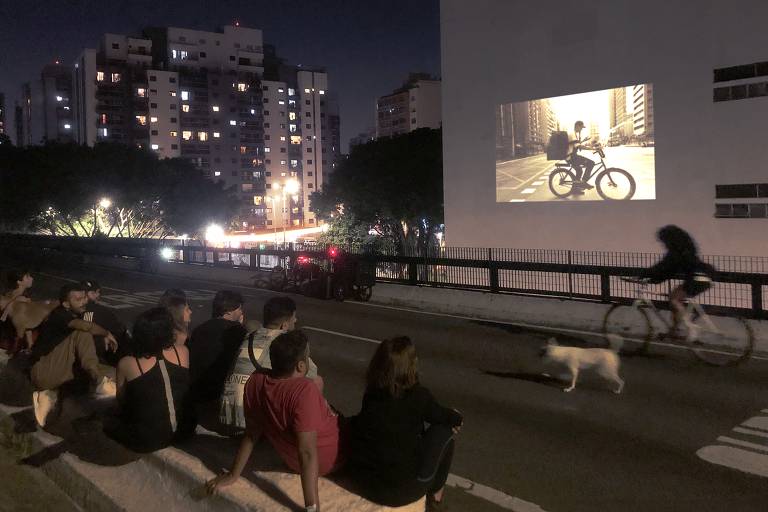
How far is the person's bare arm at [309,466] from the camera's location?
408cm

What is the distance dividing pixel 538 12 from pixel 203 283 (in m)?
18.2

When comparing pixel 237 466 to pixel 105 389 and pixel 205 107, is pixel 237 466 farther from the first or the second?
pixel 205 107

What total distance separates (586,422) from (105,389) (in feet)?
16.0

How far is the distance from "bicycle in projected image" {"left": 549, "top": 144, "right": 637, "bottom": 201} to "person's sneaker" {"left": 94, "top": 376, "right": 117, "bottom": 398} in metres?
23.6

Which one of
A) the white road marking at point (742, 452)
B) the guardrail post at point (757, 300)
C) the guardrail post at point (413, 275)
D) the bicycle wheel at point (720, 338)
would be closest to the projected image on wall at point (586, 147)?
the guardrail post at point (413, 275)

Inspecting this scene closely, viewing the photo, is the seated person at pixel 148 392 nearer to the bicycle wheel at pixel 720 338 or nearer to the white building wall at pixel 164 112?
the bicycle wheel at pixel 720 338

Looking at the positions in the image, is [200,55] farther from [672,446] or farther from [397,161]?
[672,446]

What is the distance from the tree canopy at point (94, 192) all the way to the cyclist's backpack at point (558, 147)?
38.9m

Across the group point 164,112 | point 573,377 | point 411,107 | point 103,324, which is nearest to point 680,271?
point 573,377

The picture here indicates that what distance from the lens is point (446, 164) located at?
3497 cm

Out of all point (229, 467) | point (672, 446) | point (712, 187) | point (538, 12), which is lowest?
point (672, 446)

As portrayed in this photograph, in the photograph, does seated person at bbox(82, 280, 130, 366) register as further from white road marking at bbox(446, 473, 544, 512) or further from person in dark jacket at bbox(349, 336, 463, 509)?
person in dark jacket at bbox(349, 336, 463, 509)

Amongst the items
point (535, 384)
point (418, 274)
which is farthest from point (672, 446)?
point (418, 274)

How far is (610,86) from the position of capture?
28.2 m
